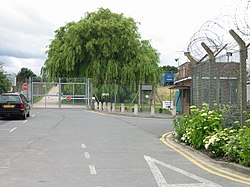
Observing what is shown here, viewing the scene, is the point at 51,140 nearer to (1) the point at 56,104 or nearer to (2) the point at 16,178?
(2) the point at 16,178

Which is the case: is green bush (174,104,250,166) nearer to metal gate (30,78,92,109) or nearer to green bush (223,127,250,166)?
green bush (223,127,250,166)

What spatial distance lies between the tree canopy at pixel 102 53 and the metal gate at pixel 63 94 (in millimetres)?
3091

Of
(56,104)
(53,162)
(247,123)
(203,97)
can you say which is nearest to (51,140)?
(53,162)

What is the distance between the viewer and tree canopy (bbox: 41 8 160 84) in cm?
4238

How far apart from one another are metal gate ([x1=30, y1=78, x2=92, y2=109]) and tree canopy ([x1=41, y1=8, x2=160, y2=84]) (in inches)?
122

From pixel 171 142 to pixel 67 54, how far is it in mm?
30549

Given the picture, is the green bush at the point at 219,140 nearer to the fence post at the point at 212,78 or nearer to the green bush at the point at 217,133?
the green bush at the point at 217,133

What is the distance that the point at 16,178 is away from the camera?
7.68 metres

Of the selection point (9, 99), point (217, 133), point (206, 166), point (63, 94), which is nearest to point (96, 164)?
point (206, 166)

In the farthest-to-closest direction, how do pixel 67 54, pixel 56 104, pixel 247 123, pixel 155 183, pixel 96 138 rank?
pixel 67 54
pixel 56 104
pixel 96 138
pixel 247 123
pixel 155 183

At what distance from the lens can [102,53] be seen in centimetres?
4306

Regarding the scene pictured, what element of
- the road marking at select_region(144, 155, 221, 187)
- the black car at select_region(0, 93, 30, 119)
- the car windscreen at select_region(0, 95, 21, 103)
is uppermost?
the car windscreen at select_region(0, 95, 21, 103)

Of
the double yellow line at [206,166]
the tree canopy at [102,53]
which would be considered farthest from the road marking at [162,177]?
the tree canopy at [102,53]

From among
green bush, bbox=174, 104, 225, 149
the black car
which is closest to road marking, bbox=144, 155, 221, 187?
green bush, bbox=174, 104, 225, 149
